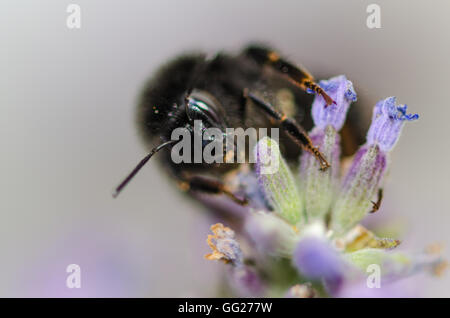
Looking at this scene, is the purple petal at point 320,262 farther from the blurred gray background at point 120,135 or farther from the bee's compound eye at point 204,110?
the blurred gray background at point 120,135

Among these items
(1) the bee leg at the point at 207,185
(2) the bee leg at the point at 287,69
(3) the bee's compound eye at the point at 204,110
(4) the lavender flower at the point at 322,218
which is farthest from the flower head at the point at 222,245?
(2) the bee leg at the point at 287,69

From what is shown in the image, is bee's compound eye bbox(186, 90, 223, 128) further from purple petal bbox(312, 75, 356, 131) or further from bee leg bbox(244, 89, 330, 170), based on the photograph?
purple petal bbox(312, 75, 356, 131)

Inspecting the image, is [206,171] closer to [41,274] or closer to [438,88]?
[41,274]

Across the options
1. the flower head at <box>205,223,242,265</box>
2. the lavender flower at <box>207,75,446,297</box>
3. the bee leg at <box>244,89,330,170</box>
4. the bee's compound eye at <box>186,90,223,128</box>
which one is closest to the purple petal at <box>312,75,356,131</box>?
the lavender flower at <box>207,75,446,297</box>

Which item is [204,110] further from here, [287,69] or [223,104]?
[287,69]

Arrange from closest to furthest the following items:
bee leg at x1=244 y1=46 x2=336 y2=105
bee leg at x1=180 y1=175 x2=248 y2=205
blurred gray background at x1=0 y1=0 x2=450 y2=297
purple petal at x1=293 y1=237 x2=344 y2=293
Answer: purple petal at x1=293 y1=237 x2=344 y2=293 → bee leg at x1=244 y1=46 x2=336 y2=105 → bee leg at x1=180 y1=175 x2=248 y2=205 → blurred gray background at x1=0 y1=0 x2=450 y2=297
